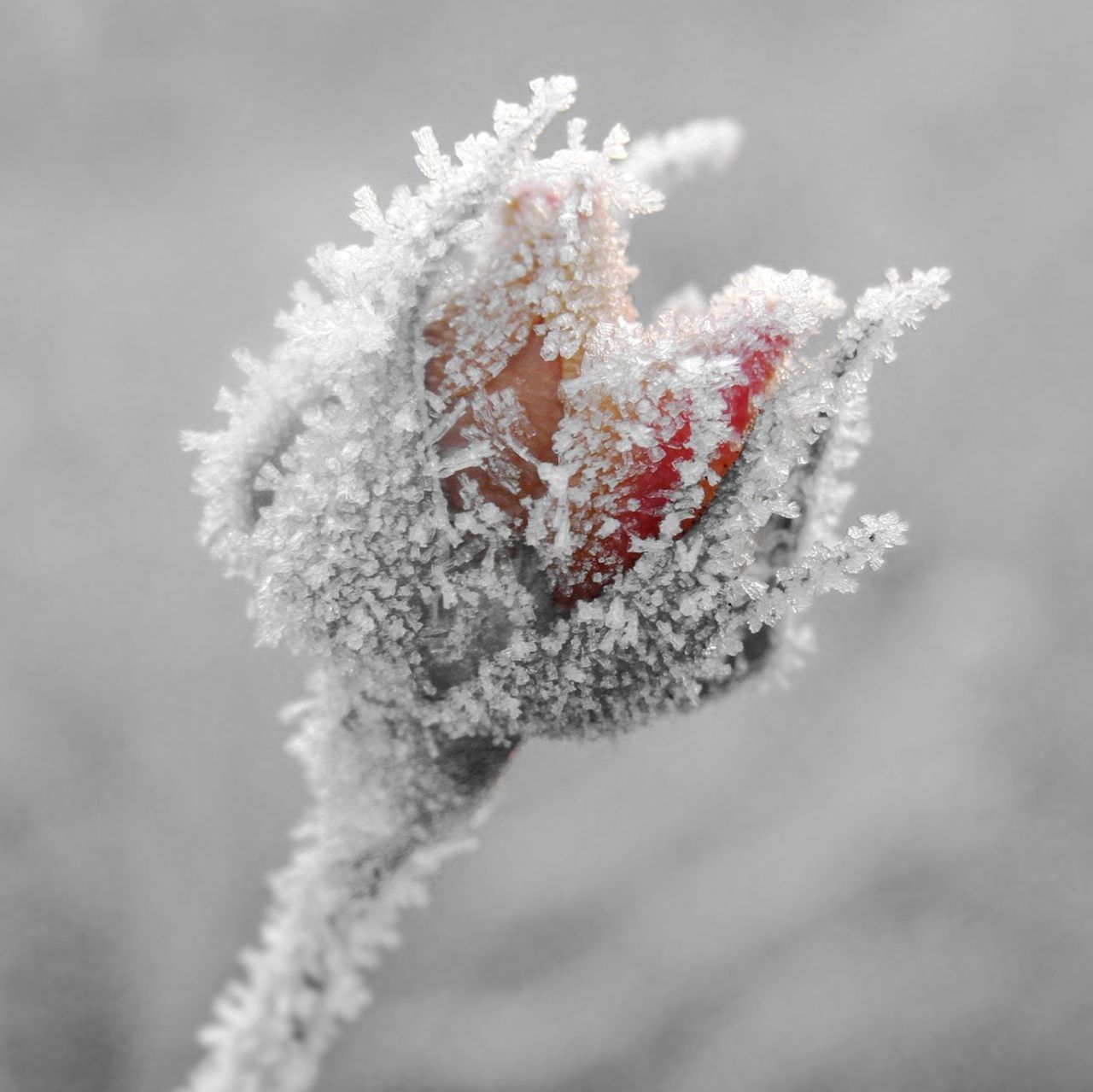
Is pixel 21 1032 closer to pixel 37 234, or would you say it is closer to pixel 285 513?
pixel 37 234

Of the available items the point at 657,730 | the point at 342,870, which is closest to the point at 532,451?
the point at 342,870

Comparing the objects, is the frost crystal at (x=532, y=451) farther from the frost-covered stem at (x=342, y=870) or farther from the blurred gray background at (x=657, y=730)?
the blurred gray background at (x=657, y=730)

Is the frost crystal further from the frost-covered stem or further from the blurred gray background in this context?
the blurred gray background

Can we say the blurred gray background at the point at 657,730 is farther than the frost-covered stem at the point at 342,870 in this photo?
Yes

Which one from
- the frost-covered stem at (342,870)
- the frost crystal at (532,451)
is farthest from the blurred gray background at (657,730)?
the frost crystal at (532,451)

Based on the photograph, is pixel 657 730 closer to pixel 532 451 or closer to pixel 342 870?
pixel 342 870

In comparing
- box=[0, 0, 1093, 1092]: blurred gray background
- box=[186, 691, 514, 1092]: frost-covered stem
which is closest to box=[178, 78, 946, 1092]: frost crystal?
box=[186, 691, 514, 1092]: frost-covered stem
